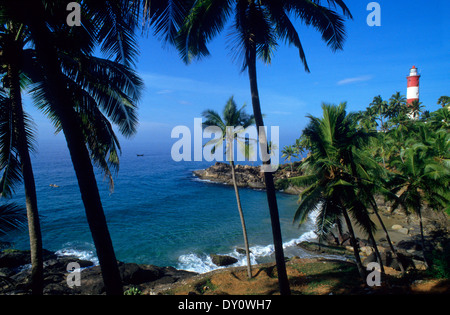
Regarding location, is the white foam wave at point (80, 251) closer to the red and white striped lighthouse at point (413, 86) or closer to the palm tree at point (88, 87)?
the palm tree at point (88, 87)

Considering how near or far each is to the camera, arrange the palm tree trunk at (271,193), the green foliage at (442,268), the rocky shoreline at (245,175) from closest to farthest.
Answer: the palm tree trunk at (271,193) → the green foliage at (442,268) → the rocky shoreline at (245,175)

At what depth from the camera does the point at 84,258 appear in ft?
68.8

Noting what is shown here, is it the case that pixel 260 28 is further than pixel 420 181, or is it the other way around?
pixel 420 181

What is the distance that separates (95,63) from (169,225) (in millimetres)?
27402

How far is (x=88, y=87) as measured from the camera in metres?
5.59

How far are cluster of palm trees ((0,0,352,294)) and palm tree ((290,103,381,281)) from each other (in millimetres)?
3558

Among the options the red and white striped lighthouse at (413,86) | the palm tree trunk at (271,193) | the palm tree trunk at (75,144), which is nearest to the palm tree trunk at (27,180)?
the palm tree trunk at (75,144)

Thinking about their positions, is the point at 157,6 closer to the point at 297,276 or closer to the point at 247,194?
the point at 297,276

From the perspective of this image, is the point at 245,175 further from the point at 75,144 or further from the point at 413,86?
the point at 75,144

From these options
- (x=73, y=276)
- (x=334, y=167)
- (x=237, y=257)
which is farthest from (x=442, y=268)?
(x=73, y=276)

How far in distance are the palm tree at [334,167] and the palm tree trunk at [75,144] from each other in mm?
7255

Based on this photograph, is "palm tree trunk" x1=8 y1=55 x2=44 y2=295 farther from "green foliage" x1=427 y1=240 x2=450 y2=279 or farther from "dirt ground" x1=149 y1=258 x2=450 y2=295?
"green foliage" x1=427 y1=240 x2=450 y2=279

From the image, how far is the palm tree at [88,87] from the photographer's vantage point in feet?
14.1

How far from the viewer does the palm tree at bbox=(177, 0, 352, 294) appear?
623 centimetres
